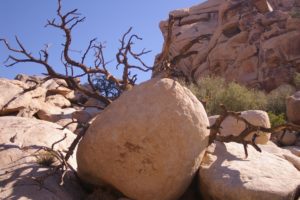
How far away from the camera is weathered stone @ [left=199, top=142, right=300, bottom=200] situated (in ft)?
18.2

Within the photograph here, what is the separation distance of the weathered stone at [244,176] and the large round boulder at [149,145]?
319 millimetres

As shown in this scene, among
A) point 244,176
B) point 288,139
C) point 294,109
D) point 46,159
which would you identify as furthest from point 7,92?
point 294,109

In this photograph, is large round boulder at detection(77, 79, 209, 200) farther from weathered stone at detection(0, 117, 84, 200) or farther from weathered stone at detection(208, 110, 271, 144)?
weathered stone at detection(208, 110, 271, 144)

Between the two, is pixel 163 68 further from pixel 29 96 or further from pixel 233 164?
pixel 29 96

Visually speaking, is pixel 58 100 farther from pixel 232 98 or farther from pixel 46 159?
pixel 46 159

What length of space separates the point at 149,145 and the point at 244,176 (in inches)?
57.3

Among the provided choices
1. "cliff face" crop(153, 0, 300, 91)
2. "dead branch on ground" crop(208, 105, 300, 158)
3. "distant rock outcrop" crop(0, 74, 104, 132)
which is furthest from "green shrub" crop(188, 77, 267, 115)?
"dead branch on ground" crop(208, 105, 300, 158)

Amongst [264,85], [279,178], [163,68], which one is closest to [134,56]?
[163,68]

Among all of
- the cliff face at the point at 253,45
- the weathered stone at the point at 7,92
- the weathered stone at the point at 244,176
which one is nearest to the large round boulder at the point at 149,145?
the weathered stone at the point at 244,176

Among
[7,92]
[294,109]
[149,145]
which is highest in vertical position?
[149,145]

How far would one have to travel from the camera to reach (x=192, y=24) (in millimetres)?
36344

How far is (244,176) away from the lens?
5.86m

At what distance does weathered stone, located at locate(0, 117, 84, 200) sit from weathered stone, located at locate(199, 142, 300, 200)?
191 centimetres

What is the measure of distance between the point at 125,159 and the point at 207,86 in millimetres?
15882
